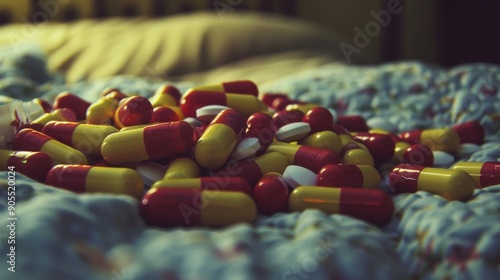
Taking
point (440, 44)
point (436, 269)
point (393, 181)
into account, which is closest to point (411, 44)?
point (440, 44)

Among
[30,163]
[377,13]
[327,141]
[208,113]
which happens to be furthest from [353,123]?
[377,13]

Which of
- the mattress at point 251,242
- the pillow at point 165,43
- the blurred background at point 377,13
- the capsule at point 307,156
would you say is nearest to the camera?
the mattress at point 251,242

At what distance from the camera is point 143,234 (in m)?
0.73

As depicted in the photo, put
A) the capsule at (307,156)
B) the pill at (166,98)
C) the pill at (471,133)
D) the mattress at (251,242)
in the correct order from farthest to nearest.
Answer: the pill at (471,133) < the pill at (166,98) < the capsule at (307,156) < the mattress at (251,242)

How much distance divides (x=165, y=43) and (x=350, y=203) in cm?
156

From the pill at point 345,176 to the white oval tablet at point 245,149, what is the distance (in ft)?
0.43

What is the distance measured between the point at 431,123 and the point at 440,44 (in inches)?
80.1

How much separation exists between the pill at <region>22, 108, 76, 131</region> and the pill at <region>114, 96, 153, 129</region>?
0.17 meters

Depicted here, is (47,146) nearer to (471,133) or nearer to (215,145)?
(215,145)

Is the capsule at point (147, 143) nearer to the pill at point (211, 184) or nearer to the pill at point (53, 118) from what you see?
the pill at point (211, 184)

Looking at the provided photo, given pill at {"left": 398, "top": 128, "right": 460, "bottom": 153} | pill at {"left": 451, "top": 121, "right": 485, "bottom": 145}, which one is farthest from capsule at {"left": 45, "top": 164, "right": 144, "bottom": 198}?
pill at {"left": 451, "top": 121, "right": 485, "bottom": 145}

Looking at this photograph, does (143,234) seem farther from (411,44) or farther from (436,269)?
(411,44)

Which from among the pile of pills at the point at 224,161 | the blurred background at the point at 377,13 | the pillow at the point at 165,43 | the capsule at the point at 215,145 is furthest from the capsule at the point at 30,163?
the blurred background at the point at 377,13

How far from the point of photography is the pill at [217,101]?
3.86ft
